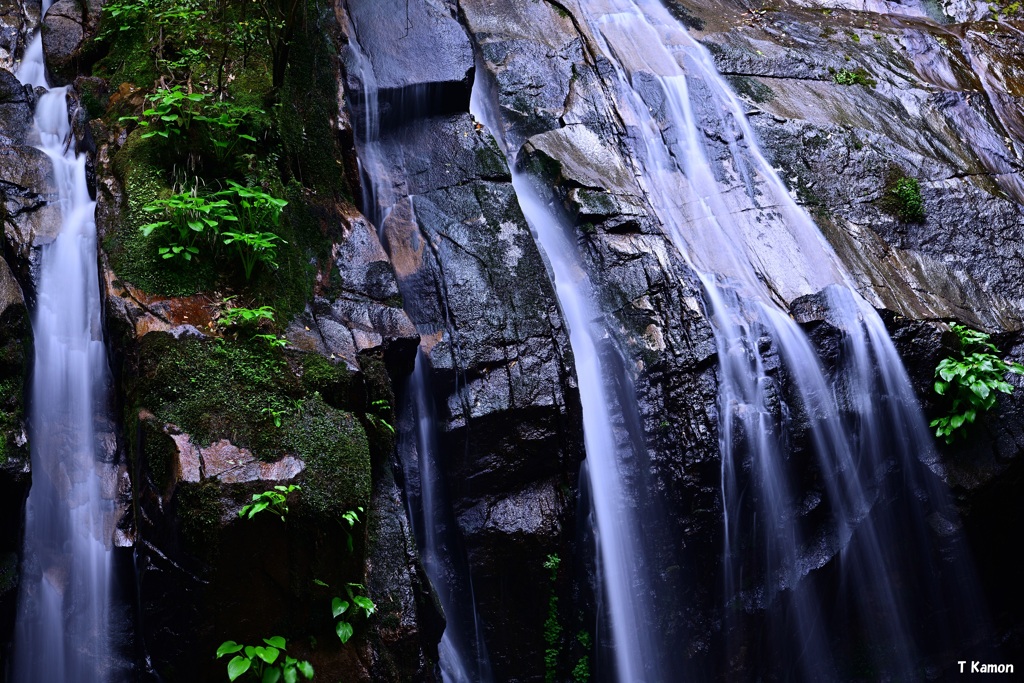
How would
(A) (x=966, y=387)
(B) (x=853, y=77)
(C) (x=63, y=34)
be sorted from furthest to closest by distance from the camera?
(B) (x=853, y=77)
(C) (x=63, y=34)
(A) (x=966, y=387)

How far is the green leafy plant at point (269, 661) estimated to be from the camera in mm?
3484

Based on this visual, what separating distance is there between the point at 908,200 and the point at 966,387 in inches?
87.7

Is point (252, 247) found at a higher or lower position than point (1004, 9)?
lower

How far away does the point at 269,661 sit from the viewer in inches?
137

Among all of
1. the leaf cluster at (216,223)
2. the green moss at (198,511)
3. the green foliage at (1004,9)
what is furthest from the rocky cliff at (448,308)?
the green foliage at (1004,9)

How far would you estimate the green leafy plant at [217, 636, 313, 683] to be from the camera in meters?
3.48

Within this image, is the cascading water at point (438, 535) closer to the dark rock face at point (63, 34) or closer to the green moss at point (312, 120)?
the green moss at point (312, 120)

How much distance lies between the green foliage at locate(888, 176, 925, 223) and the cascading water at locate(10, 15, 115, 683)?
7.05 meters

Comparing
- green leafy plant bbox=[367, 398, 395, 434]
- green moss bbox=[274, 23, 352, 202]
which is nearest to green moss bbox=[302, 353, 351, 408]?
green leafy plant bbox=[367, 398, 395, 434]

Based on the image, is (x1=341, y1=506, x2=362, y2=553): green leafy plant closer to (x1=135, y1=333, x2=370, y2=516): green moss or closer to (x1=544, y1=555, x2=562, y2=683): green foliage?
(x1=135, y1=333, x2=370, y2=516): green moss

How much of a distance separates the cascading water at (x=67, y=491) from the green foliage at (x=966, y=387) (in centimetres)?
610

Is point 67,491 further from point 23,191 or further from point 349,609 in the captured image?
point 23,191

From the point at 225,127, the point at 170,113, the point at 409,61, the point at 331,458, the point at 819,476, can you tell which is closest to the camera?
the point at 331,458

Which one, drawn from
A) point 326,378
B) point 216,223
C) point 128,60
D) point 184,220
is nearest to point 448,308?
point 326,378
